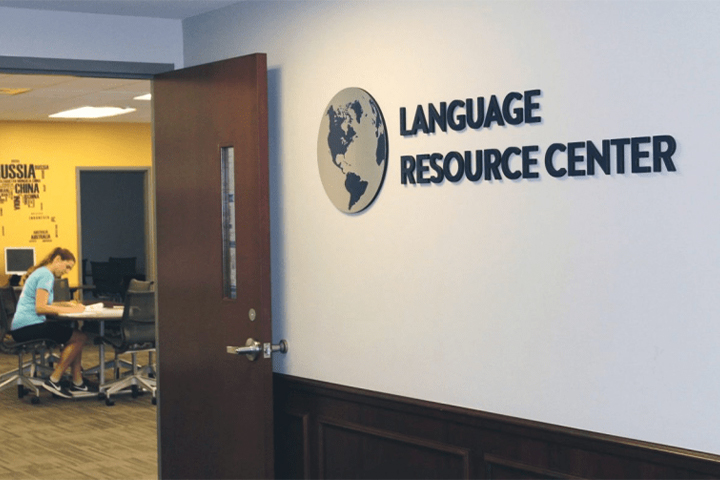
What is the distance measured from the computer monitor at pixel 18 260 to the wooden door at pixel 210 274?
7385mm

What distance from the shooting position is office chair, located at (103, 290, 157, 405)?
24.7ft

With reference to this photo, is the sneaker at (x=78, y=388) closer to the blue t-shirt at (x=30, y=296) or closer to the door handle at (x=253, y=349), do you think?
the blue t-shirt at (x=30, y=296)

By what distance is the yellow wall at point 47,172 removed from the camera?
1162 cm

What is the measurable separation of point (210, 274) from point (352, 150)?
0.98 metres

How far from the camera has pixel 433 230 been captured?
11.4 ft

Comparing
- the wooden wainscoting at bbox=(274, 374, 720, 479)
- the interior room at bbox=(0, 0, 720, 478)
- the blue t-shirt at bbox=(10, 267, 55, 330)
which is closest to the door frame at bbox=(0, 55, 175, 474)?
the interior room at bbox=(0, 0, 720, 478)

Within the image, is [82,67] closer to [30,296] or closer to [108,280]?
[30,296]

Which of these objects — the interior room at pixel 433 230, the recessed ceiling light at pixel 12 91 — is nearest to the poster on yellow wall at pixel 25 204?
the recessed ceiling light at pixel 12 91

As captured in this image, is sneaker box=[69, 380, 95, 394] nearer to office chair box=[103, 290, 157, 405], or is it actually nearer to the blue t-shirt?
office chair box=[103, 290, 157, 405]

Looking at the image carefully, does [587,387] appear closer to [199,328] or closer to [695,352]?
[695,352]

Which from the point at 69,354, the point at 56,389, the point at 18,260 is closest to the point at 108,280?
the point at 18,260

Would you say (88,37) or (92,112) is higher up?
(92,112)

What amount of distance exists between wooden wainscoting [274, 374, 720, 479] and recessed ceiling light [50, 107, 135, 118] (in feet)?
23.4

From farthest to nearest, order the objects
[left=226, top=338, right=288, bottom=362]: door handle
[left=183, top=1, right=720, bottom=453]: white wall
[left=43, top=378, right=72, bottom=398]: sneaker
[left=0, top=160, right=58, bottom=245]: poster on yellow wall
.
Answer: [left=0, top=160, right=58, bottom=245]: poster on yellow wall, [left=43, top=378, right=72, bottom=398]: sneaker, [left=226, top=338, right=288, bottom=362]: door handle, [left=183, top=1, right=720, bottom=453]: white wall
